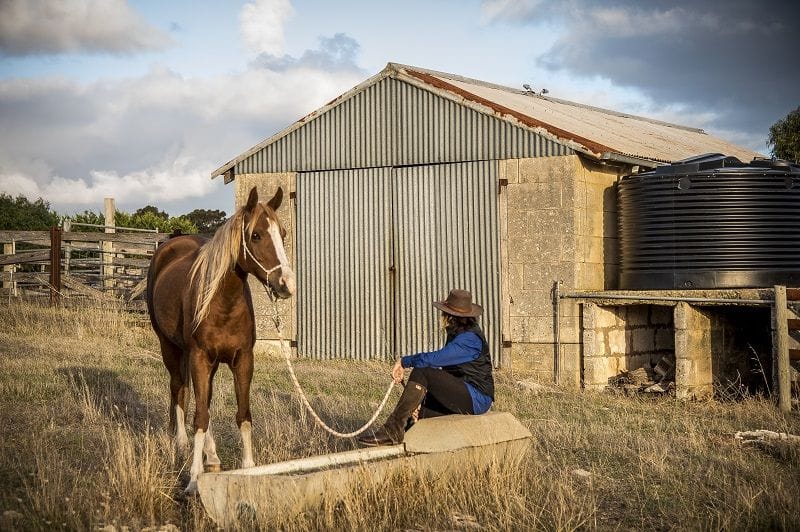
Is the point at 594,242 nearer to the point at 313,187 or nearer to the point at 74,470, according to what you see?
the point at 313,187

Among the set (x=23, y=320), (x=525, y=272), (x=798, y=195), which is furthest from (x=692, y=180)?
(x=23, y=320)

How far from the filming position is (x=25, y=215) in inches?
1748

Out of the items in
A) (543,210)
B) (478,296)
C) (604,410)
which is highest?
(543,210)

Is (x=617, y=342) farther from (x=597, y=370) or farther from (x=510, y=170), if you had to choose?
(x=510, y=170)

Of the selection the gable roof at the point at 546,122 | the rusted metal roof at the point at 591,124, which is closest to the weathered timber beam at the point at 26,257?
the gable roof at the point at 546,122

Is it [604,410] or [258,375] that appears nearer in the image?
[604,410]

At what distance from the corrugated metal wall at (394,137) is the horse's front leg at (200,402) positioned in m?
8.24

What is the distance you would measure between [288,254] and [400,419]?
9619mm

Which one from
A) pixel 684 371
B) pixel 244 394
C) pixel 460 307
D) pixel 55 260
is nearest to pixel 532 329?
pixel 684 371

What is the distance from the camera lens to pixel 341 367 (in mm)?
14766

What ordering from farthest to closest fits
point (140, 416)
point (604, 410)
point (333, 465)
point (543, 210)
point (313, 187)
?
point (313, 187) → point (543, 210) → point (604, 410) → point (140, 416) → point (333, 465)

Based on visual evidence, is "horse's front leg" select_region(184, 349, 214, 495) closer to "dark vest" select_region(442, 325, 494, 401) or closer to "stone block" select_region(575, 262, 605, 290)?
"dark vest" select_region(442, 325, 494, 401)

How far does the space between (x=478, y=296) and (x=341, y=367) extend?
248 centimetres

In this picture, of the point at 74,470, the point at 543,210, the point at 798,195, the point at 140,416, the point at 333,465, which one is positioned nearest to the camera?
the point at 333,465
